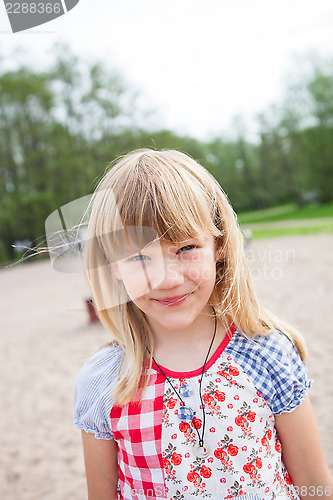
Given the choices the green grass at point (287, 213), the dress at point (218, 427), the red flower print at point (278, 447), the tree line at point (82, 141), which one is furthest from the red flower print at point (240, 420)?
the green grass at point (287, 213)

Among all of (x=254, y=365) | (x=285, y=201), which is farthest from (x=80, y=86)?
(x=254, y=365)

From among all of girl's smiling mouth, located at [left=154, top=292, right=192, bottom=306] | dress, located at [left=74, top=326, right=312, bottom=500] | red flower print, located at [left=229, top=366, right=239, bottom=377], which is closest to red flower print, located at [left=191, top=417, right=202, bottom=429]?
dress, located at [left=74, top=326, right=312, bottom=500]

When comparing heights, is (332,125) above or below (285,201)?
above

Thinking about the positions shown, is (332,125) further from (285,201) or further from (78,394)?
(78,394)

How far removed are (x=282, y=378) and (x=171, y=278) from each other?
0.32 m

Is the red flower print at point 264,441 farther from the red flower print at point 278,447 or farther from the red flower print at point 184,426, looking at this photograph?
the red flower print at point 184,426

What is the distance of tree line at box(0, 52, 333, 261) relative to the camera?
1523 cm

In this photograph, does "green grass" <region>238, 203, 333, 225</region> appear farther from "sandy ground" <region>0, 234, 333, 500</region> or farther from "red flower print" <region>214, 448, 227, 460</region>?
"red flower print" <region>214, 448, 227, 460</region>

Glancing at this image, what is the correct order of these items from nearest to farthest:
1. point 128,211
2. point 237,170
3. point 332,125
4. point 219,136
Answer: point 128,211
point 237,170
point 219,136
point 332,125

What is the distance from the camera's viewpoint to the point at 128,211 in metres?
0.82

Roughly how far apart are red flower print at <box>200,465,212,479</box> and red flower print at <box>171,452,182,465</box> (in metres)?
0.05

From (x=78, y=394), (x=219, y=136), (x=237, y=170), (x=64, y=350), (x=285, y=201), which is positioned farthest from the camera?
(x=285, y=201)

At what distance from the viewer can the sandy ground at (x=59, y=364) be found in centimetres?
221

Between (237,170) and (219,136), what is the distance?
297cm
